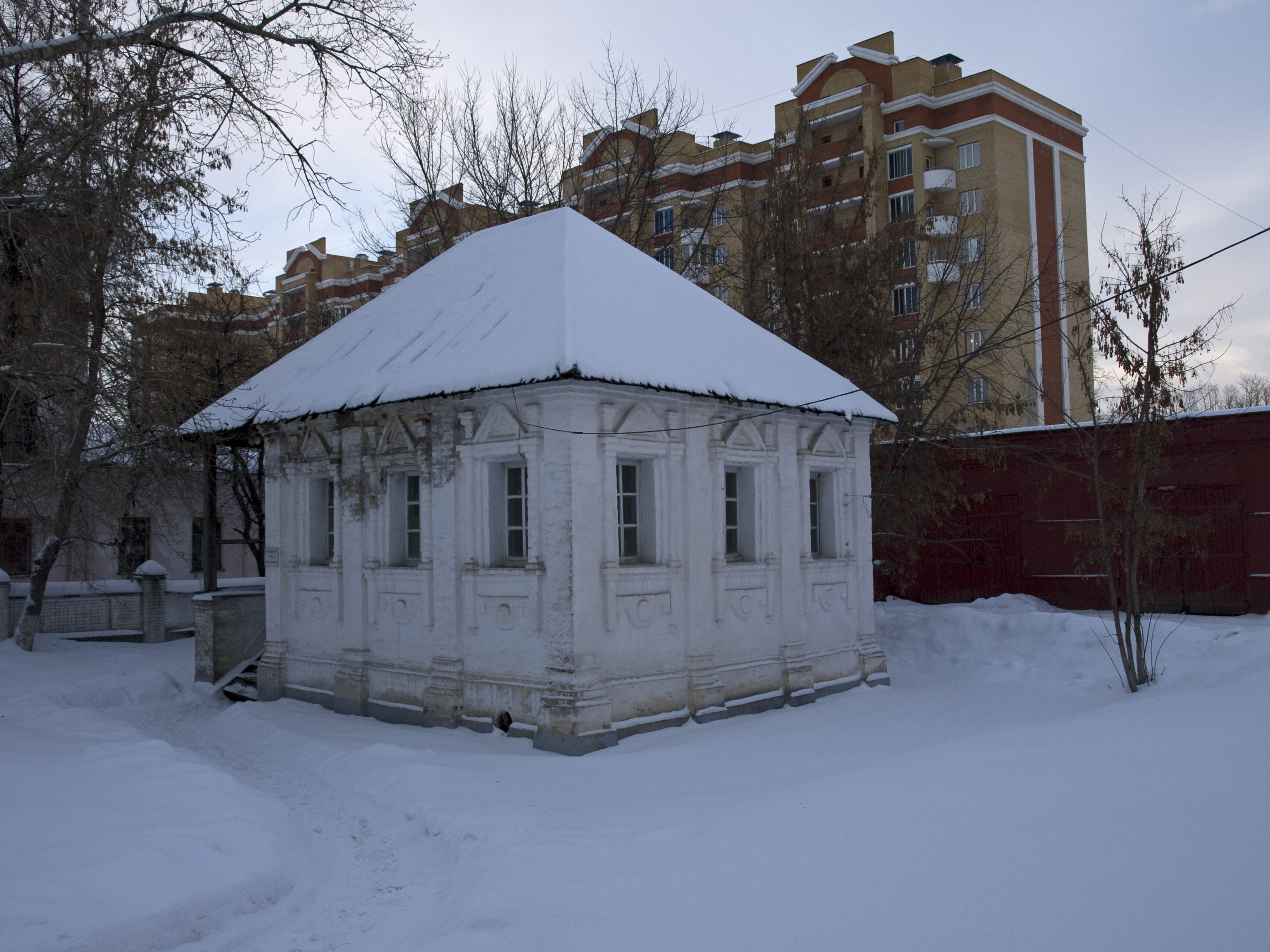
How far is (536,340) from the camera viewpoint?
33.0 feet

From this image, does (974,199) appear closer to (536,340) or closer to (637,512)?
(637,512)

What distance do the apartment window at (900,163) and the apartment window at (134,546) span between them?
28.6 metres

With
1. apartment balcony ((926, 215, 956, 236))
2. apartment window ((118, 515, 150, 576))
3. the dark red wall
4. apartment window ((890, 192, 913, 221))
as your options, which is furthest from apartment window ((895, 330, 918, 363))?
apartment window ((890, 192, 913, 221))

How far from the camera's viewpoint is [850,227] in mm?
19406

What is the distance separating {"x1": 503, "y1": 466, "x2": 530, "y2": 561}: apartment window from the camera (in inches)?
424

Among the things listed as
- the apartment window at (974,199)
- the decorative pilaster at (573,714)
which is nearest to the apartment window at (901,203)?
the apartment window at (974,199)

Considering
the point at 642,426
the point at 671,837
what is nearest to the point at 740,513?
the point at 642,426

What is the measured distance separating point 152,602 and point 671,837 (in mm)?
17237

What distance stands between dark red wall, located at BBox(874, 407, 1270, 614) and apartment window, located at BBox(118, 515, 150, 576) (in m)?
18.2

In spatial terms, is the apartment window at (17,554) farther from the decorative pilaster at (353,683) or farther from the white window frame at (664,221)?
the white window frame at (664,221)

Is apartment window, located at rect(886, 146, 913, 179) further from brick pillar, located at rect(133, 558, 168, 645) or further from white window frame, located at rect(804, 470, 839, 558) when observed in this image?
brick pillar, located at rect(133, 558, 168, 645)

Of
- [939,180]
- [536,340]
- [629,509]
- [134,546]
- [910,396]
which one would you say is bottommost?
[134,546]

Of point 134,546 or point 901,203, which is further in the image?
point 901,203

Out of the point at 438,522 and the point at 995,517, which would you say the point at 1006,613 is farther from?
the point at 438,522
